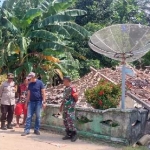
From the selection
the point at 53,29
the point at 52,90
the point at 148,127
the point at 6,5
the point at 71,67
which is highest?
the point at 6,5

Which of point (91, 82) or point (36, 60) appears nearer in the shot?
point (91, 82)

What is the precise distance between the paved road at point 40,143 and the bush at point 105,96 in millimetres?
957

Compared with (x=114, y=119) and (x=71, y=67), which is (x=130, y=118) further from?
(x=71, y=67)

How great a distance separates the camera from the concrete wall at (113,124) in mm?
6480

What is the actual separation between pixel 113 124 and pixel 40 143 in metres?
1.65

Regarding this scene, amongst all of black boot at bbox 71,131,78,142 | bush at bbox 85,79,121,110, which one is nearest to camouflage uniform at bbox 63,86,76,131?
black boot at bbox 71,131,78,142

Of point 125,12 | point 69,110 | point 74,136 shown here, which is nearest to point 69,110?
point 69,110

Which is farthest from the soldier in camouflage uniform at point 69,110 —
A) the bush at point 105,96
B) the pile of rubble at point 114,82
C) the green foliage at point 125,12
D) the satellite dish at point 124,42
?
the green foliage at point 125,12

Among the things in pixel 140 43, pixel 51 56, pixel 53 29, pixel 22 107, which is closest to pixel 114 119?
pixel 140 43

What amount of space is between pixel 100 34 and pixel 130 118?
216 centimetres

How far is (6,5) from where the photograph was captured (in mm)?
13898

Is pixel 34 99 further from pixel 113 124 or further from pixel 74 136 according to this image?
pixel 113 124

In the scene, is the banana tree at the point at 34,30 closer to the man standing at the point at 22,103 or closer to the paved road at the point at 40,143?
the man standing at the point at 22,103

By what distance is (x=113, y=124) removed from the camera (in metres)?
6.67
